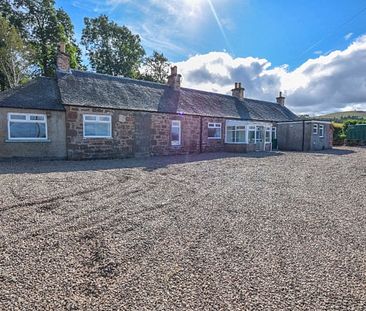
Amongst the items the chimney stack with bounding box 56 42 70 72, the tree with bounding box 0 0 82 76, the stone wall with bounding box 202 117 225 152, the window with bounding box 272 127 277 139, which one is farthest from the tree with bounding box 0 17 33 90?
the window with bounding box 272 127 277 139

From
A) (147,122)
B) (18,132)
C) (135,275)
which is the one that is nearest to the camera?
(135,275)

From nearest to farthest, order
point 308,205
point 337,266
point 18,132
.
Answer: point 337,266
point 308,205
point 18,132

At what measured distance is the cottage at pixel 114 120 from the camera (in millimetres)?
12281

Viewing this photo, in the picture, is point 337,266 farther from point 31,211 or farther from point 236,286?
point 31,211

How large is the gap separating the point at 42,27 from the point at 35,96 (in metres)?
21.8

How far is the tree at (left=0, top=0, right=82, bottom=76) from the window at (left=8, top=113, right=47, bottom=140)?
1731cm

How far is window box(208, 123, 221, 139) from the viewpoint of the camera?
19.1 m

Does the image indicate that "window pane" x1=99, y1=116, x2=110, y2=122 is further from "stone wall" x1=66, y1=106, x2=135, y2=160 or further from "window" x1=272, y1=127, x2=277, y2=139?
"window" x1=272, y1=127, x2=277, y2=139

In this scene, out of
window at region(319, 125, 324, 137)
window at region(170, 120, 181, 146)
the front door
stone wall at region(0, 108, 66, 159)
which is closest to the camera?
stone wall at region(0, 108, 66, 159)

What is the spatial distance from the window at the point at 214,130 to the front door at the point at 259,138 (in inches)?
143

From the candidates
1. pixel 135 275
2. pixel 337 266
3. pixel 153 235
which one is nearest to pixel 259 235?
pixel 337 266

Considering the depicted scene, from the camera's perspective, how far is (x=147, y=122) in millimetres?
15562

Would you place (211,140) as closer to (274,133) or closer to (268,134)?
(268,134)

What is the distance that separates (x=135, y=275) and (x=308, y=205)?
448 centimetres
